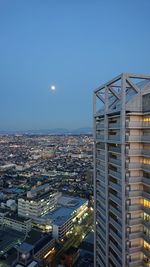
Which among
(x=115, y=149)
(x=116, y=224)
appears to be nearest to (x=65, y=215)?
(x=116, y=224)

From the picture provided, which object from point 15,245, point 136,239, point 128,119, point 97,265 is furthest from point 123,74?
point 15,245

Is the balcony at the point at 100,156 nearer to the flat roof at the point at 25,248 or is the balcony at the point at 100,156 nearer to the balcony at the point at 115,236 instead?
the balcony at the point at 115,236

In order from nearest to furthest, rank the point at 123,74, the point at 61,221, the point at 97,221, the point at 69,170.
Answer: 1. the point at 123,74
2. the point at 97,221
3. the point at 61,221
4. the point at 69,170

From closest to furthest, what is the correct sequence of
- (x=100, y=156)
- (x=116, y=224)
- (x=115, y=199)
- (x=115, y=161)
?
1. (x=115, y=161)
2. (x=115, y=199)
3. (x=116, y=224)
4. (x=100, y=156)

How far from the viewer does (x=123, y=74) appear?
1162cm

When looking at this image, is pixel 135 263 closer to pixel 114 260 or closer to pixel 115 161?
pixel 114 260

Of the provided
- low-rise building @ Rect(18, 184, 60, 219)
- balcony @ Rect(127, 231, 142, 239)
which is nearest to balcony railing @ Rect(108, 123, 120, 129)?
balcony @ Rect(127, 231, 142, 239)

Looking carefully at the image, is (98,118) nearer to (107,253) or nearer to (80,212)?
(107,253)

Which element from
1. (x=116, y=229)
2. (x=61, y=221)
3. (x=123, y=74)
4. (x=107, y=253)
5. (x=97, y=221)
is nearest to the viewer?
(x=123, y=74)

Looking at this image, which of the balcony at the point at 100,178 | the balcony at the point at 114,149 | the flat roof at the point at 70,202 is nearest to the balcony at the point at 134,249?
the balcony at the point at 100,178

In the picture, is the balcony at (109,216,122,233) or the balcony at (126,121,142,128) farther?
the balcony at (109,216,122,233)

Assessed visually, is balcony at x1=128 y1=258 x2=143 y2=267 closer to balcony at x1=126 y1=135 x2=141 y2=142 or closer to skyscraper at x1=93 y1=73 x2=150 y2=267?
skyscraper at x1=93 y1=73 x2=150 y2=267

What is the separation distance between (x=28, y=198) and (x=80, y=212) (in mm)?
9968

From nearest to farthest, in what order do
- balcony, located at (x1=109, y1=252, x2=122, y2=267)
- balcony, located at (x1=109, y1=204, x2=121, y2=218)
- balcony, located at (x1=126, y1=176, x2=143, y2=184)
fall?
balcony, located at (x1=126, y1=176, x2=143, y2=184), balcony, located at (x1=109, y1=204, x2=121, y2=218), balcony, located at (x1=109, y1=252, x2=122, y2=267)
